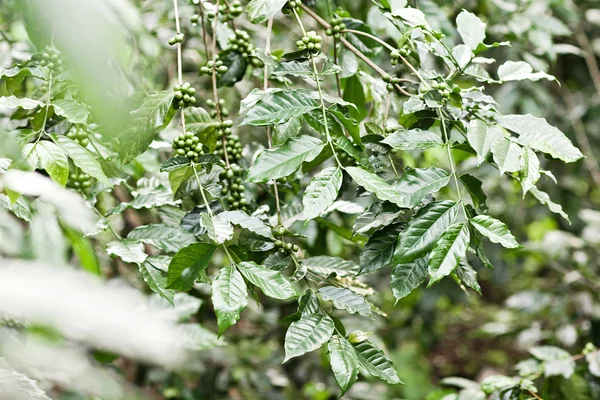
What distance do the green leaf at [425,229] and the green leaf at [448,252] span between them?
28 mm

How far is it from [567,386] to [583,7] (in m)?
2.03

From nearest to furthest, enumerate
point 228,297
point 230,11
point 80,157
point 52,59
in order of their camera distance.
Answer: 1. point 228,297
2. point 80,157
3. point 52,59
4. point 230,11

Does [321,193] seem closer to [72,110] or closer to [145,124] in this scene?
[145,124]

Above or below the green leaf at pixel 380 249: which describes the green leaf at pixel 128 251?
below

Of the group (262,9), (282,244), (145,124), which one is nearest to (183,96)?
(145,124)

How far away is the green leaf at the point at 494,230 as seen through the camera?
2.76 ft

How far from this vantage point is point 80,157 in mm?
907

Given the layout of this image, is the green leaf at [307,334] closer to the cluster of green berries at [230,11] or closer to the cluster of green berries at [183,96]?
the cluster of green berries at [183,96]

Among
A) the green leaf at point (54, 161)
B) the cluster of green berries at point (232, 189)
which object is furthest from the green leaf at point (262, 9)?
the green leaf at point (54, 161)

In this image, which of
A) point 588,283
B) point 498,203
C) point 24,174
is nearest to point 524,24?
point 588,283

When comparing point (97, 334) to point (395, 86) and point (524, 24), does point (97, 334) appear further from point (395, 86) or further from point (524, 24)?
point (524, 24)

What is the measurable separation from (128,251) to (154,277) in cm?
6

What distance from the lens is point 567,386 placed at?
4.70ft

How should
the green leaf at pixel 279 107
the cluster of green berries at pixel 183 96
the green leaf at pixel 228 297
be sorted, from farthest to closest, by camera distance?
the cluster of green berries at pixel 183 96 → the green leaf at pixel 279 107 → the green leaf at pixel 228 297
